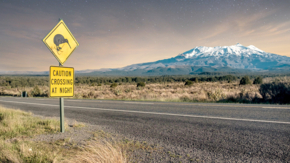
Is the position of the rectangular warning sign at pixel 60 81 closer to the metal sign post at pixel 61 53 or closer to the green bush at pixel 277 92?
the metal sign post at pixel 61 53

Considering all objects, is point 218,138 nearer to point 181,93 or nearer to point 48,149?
point 48,149

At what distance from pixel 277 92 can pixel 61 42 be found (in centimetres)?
1325

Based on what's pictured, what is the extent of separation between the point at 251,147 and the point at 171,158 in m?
1.87

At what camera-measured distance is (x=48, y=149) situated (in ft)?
12.2

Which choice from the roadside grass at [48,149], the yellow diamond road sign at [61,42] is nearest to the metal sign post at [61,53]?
the yellow diamond road sign at [61,42]

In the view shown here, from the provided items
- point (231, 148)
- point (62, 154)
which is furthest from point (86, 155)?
point (231, 148)

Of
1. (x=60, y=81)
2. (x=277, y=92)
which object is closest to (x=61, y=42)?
(x=60, y=81)

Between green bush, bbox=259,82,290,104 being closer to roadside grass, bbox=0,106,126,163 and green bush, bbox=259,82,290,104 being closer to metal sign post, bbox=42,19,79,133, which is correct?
roadside grass, bbox=0,106,126,163

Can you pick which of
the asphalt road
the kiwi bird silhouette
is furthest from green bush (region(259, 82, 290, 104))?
the kiwi bird silhouette

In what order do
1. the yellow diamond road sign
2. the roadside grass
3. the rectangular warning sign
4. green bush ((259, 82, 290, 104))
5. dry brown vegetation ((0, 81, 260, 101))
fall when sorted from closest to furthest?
the roadside grass
the rectangular warning sign
the yellow diamond road sign
green bush ((259, 82, 290, 104))
dry brown vegetation ((0, 81, 260, 101))

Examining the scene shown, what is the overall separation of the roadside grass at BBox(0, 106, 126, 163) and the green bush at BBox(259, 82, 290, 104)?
39.1 ft

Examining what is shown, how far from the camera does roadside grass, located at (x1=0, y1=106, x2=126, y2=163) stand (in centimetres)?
290

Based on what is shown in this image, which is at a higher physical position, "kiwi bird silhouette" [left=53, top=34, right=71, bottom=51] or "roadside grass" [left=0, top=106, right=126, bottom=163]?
"kiwi bird silhouette" [left=53, top=34, right=71, bottom=51]

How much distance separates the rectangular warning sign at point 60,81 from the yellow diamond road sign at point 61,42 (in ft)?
0.92
